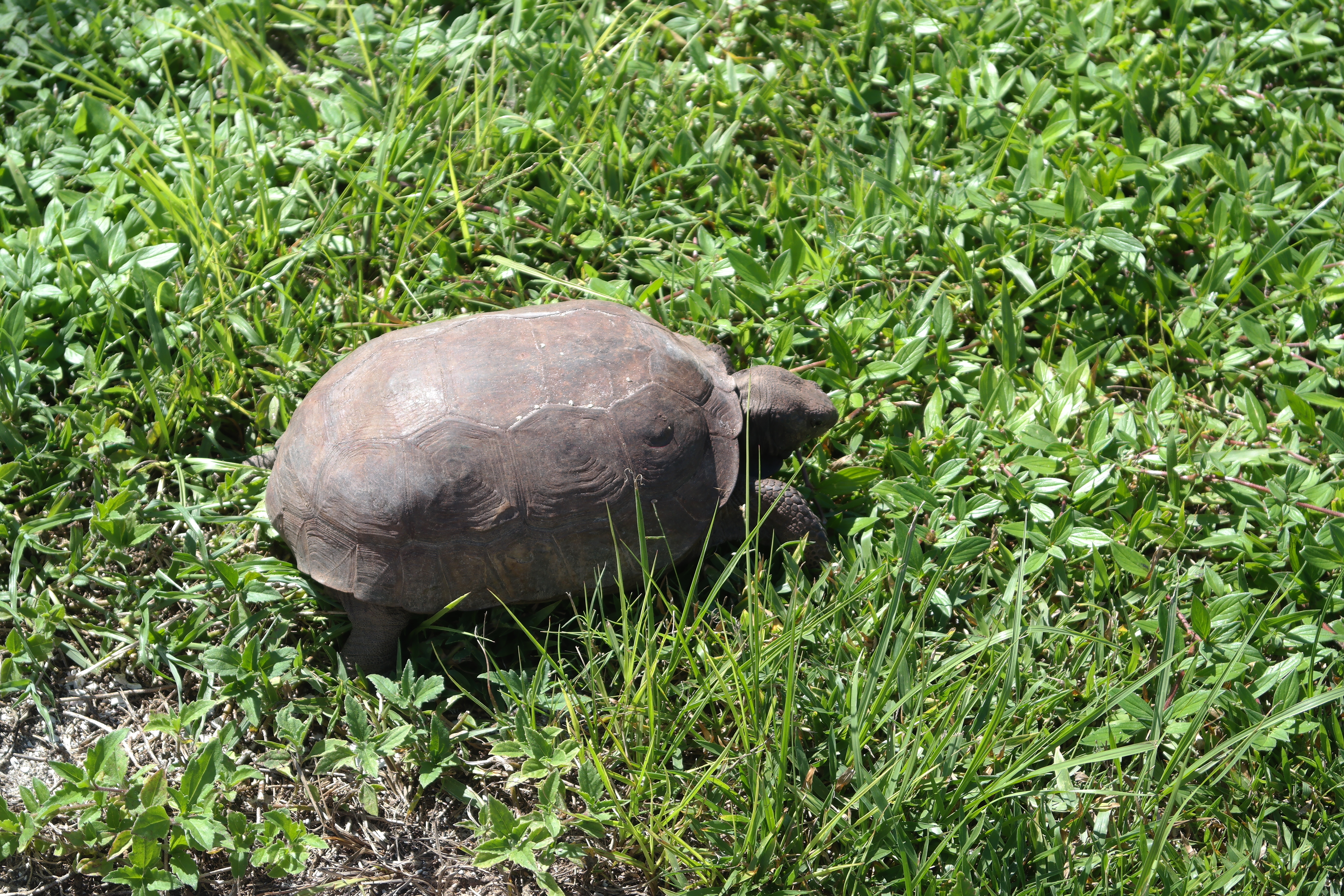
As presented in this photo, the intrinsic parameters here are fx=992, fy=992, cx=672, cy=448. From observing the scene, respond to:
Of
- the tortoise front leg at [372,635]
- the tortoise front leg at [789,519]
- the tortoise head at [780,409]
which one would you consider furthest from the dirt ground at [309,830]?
the tortoise head at [780,409]

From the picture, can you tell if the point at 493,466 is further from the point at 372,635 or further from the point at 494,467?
the point at 372,635

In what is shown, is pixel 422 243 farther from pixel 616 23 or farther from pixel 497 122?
pixel 616 23

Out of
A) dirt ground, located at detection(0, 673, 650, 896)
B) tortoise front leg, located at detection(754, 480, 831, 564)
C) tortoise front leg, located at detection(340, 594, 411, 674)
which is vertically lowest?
dirt ground, located at detection(0, 673, 650, 896)

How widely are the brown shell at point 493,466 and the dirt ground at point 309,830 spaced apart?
0.66m

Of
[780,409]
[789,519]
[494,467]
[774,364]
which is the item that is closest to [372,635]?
[494,467]

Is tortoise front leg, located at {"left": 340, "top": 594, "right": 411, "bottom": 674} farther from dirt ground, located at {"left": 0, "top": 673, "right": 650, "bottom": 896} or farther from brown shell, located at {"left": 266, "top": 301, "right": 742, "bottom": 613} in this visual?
dirt ground, located at {"left": 0, "top": 673, "right": 650, "bottom": 896}

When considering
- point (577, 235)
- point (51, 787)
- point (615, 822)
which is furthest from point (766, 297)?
point (51, 787)

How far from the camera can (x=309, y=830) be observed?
2.98 metres

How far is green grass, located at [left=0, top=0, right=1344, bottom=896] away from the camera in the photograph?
282cm

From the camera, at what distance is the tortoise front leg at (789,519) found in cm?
327

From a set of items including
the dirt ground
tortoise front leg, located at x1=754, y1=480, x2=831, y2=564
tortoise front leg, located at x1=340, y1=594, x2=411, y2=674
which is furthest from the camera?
tortoise front leg, located at x1=754, y1=480, x2=831, y2=564

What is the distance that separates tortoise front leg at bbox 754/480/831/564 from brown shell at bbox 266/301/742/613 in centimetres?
23

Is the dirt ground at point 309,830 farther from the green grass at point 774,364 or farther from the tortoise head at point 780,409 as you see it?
the tortoise head at point 780,409

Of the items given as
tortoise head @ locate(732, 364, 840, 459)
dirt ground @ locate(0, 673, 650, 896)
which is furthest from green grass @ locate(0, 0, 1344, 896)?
tortoise head @ locate(732, 364, 840, 459)
